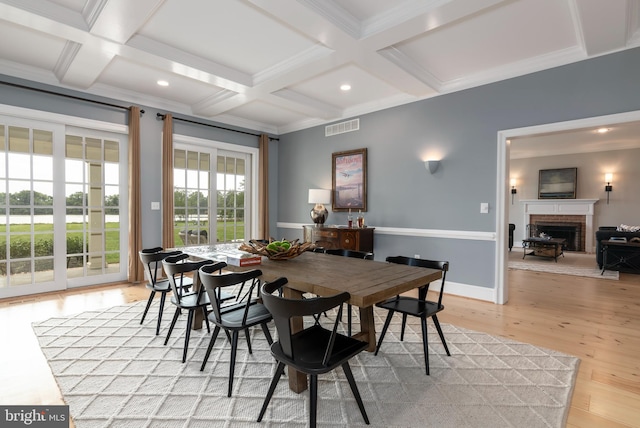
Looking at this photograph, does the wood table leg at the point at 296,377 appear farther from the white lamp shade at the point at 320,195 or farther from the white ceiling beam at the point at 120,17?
the white lamp shade at the point at 320,195

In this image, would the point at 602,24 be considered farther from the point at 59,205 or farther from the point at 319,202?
the point at 59,205

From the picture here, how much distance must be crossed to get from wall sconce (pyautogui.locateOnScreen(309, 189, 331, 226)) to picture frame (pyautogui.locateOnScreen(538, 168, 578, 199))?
310 inches

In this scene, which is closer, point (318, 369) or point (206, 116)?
point (318, 369)

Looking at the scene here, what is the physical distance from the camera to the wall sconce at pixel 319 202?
5.77 m

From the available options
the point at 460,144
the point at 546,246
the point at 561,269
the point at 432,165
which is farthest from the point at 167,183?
the point at 546,246

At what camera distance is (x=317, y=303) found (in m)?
1.59

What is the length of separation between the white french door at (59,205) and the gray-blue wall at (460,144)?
3586 mm

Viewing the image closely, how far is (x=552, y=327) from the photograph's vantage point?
3391mm

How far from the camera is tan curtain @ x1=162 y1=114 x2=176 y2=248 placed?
17.5 feet

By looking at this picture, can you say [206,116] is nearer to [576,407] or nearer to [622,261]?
[576,407]

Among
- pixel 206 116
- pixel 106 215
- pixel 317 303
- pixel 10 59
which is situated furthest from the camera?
pixel 206 116

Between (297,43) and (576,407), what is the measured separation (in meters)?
3.83

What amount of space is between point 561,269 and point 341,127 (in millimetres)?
5319

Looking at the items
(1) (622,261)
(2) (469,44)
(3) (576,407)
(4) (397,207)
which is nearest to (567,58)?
(2) (469,44)
